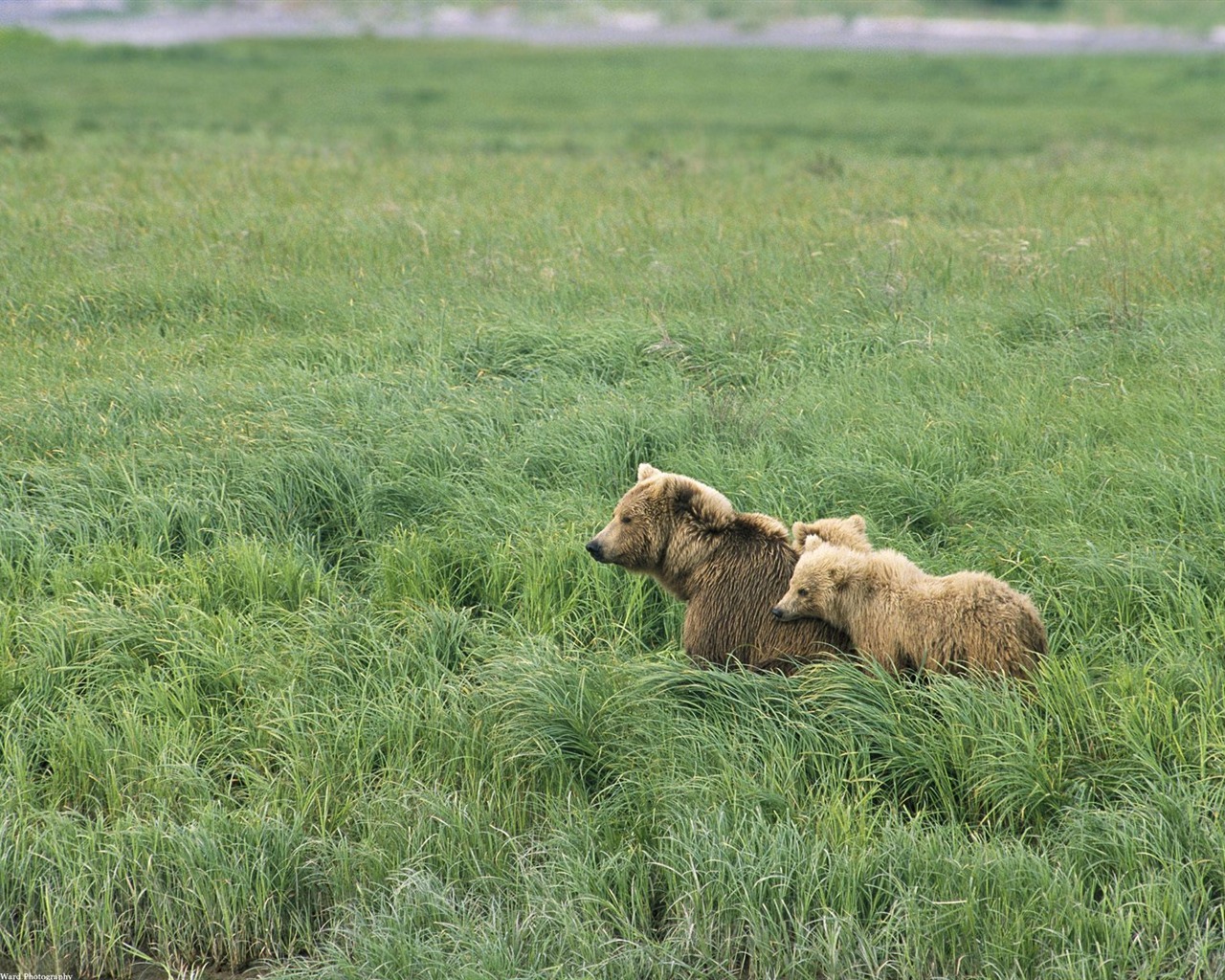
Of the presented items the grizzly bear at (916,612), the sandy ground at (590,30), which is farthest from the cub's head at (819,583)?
the sandy ground at (590,30)

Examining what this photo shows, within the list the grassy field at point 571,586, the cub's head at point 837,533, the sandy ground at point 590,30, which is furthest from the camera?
the sandy ground at point 590,30

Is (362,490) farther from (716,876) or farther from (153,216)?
(153,216)

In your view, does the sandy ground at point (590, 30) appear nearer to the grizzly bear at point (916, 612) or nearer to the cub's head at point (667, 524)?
the cub's head at point (667, 524)

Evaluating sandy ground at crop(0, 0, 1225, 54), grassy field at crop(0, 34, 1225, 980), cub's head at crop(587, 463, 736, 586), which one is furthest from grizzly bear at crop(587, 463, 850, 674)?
sandy ground at crop(0, 0, 1225, 54)

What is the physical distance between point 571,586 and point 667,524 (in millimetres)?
847

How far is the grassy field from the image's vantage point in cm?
391

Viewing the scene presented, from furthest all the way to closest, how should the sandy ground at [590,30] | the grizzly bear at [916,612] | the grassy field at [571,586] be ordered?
the sandy ground at [590,30]
the grizzly bear at [916,612]
the grassy field at [571,586]

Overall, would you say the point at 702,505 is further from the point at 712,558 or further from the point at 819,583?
the point at 819,583

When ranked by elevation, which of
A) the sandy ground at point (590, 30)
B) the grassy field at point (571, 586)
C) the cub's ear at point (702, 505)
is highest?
the sandy ground at point (590, 30)

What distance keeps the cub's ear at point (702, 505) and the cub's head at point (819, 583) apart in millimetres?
457

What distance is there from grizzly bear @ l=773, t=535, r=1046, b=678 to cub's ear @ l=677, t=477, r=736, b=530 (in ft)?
1.49

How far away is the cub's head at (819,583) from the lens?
434cm

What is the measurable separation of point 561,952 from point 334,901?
0.81 meters

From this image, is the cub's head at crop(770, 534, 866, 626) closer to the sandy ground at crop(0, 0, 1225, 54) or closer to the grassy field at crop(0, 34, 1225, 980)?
the grassy field at crop(0, 34, 1225, 980)
